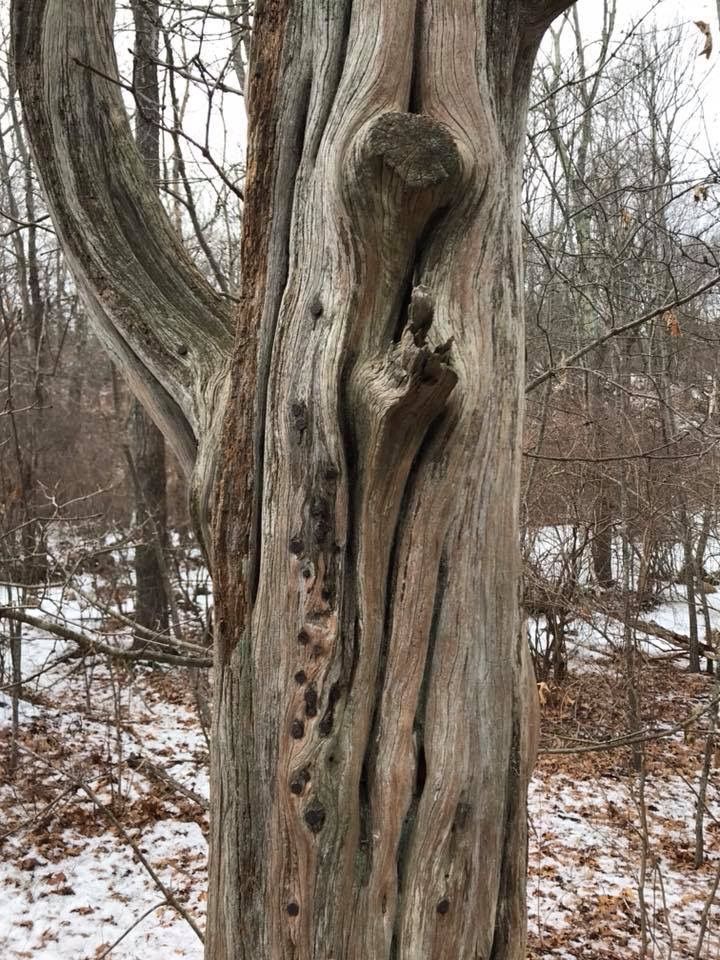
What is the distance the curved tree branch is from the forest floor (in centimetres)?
172

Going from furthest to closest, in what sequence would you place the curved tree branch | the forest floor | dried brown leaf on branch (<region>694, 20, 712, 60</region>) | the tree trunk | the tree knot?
the tree trunk → the forest floor → dried brown leaf on branch (<region>694, 20, 712, 60</region>) → the curved tree branch → the tree knot

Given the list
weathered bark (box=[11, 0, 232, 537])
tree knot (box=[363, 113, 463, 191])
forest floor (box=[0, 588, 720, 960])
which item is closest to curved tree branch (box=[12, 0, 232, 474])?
weathered bark (box=[11, 0, 232, 537])

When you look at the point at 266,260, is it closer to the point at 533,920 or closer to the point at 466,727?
the point at 466,727

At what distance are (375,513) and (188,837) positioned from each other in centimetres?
475

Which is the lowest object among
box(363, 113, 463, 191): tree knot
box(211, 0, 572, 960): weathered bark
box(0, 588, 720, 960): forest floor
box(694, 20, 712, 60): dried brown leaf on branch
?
box(0, 588, 720, 960): forest floor

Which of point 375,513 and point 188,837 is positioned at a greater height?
point 375,513

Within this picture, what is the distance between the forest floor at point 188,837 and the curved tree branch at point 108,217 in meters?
1.72

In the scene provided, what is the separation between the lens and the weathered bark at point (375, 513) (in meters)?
1.78

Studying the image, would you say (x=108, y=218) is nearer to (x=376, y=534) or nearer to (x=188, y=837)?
(x=376, y=534)

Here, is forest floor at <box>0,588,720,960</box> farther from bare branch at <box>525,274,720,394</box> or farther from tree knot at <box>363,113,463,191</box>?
tree knot at <box>363,113,463,191</box>

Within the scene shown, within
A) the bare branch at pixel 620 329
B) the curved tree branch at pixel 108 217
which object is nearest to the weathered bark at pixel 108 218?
the curved tree branch at pixel 108 217

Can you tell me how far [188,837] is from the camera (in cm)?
566

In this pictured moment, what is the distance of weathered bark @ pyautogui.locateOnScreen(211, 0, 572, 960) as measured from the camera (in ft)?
5.83

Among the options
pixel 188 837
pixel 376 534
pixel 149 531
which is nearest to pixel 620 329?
pixel 376 534
